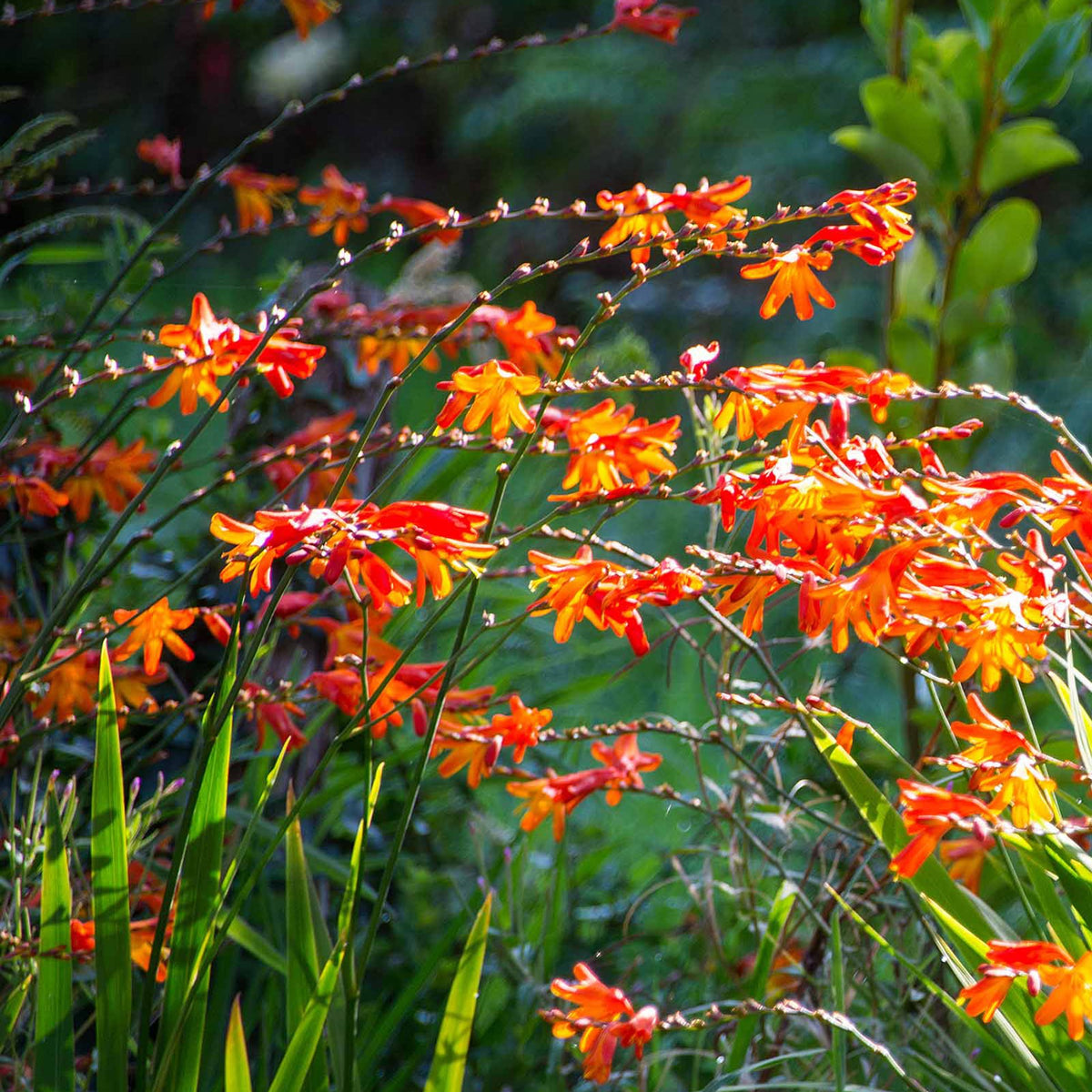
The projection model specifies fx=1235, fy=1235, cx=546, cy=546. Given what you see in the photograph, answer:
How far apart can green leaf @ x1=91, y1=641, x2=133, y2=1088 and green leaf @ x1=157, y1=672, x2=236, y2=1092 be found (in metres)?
0.03

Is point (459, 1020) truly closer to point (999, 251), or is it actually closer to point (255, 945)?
point (255, 945)

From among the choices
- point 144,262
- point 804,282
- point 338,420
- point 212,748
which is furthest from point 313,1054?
point 144,262

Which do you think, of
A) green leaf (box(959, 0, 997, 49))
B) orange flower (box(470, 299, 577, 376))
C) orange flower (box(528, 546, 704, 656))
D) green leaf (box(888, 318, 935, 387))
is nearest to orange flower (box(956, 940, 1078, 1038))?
orange flower (box(528, 546, 704, 656))

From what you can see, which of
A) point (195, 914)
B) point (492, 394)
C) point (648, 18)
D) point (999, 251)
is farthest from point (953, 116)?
point (195, 914)

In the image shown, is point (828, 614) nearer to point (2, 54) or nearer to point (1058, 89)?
point (1058, 89)

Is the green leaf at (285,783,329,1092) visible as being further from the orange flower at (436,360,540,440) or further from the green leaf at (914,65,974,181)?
the green leaf at (914,65,974,181)

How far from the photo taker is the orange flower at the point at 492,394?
0.66m

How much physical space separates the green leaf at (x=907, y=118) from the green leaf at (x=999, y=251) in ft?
0.31

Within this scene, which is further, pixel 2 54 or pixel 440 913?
pixel 2 54

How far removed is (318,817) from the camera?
1.41 m

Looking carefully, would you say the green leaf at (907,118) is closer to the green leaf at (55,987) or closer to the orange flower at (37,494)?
the orange flower at (37,494)

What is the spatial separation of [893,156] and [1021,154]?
0.14m

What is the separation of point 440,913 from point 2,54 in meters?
3.28

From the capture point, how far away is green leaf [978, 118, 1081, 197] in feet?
4.35
